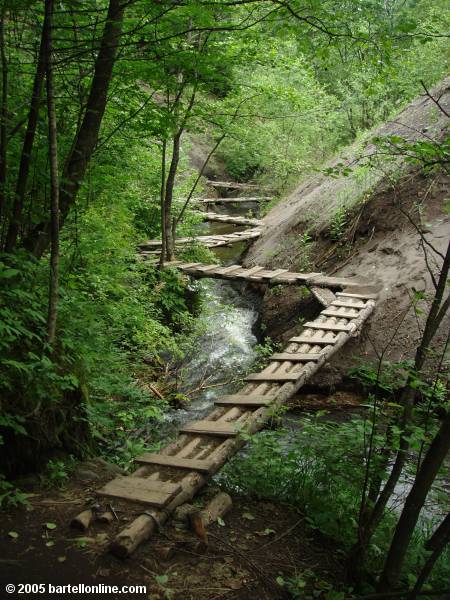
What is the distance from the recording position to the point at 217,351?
27.7 ft

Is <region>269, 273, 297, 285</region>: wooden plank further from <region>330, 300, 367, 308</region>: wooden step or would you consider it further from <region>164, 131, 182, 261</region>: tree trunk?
<region>164, 131, 182, 261</region>: tree trunk

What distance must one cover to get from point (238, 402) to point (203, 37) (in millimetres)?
5551

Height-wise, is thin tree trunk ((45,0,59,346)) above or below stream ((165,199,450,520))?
above

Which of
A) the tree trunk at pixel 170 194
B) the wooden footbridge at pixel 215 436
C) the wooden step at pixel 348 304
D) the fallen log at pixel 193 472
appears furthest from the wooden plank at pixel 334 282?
the tree trunk at pixel 170 194

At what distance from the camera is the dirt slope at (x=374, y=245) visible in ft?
24.0

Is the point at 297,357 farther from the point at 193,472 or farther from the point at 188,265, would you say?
the point at 188,265

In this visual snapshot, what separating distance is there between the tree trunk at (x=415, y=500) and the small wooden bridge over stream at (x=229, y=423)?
1.38 metres

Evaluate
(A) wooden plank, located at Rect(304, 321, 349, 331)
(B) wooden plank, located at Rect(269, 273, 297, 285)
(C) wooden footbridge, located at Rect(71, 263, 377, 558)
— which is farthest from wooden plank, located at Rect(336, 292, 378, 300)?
(A) wooden plank, located at Rect(304, 321, 349, 331)

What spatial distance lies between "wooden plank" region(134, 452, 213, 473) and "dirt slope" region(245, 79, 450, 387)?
3616 millimetres

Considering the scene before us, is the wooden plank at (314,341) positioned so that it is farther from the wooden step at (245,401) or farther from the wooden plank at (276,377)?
the wooden step at (245,401)

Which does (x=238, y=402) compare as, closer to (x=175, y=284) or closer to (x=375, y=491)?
(x=375, y=491)

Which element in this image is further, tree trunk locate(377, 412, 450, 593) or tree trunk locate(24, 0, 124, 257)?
tree trunk locate(24, 0, 124, 257)

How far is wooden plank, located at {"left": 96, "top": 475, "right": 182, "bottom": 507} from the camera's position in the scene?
318cm

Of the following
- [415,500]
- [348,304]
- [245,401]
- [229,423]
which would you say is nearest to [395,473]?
[415,500]
